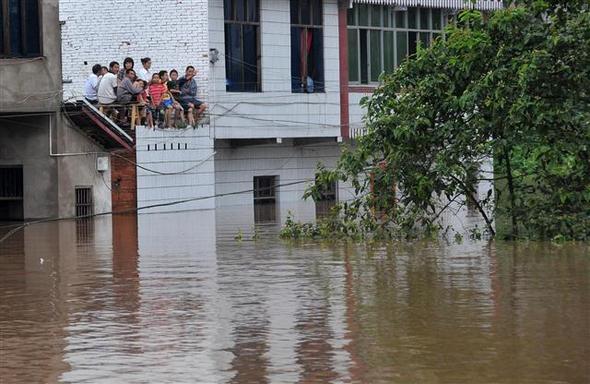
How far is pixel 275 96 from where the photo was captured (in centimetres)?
3869

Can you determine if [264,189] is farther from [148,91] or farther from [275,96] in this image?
[148,91]

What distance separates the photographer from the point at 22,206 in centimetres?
3378

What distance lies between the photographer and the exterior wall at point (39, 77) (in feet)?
106

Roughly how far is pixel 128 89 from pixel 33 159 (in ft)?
9.27

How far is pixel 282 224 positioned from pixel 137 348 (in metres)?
18.8

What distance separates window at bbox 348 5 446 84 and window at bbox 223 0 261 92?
3724 millimetres

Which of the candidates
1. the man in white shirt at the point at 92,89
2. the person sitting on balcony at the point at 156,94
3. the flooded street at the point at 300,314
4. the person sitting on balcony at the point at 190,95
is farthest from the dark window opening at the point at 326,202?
the flooded street at the point at 300,314

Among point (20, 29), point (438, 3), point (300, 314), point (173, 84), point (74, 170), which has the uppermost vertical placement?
point (438, 3)

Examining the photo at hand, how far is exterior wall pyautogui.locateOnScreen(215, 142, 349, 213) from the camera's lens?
38812 mm

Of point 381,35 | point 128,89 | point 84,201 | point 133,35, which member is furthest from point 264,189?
point 84,201

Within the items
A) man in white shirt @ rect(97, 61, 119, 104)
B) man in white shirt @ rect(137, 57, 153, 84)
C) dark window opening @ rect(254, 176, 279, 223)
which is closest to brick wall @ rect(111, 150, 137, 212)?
man in white shirt @ rect(97, 61, 119, 104)

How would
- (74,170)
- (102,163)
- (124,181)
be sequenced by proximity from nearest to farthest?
(74,170) < (102,163) < (124,181)

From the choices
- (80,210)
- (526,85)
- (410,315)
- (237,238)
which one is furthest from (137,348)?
(80,210)

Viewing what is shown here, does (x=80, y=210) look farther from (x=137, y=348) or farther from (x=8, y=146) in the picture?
(x=137, y=348)
